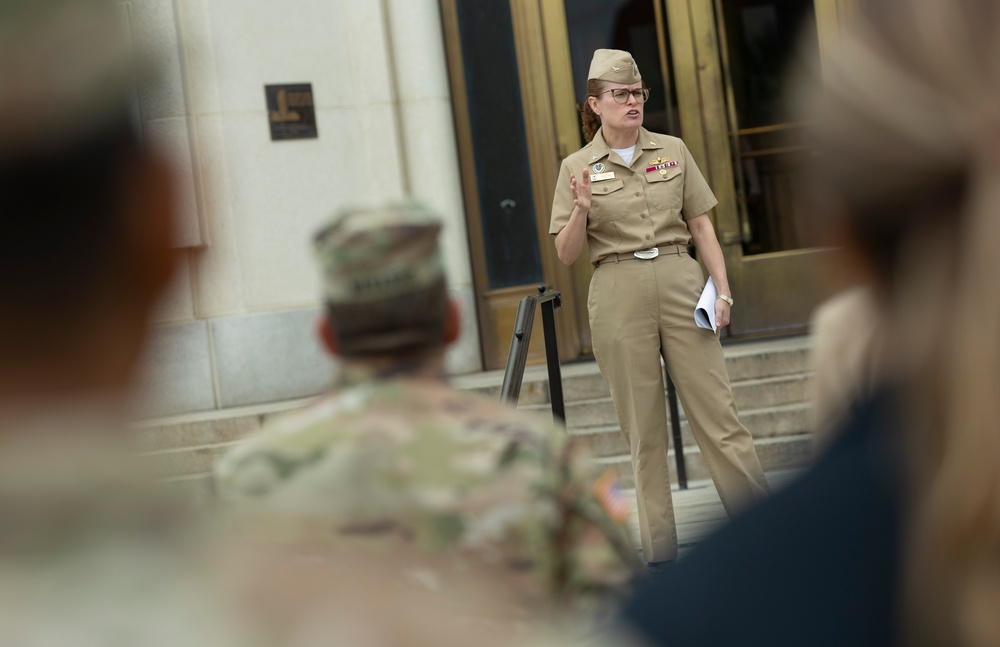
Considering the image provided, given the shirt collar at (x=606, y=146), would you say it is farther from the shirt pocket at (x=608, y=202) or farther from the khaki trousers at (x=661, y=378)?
the khaki trousers at (x=661, y=378)

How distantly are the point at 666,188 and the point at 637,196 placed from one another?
0.45ft

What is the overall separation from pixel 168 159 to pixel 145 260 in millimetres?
89

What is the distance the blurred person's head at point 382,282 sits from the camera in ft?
5.99

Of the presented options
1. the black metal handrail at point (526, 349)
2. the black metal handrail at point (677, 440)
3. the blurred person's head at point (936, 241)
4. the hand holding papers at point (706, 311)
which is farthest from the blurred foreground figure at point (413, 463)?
the black metal handrail at point (677, 440)

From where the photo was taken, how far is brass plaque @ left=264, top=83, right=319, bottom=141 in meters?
9.03

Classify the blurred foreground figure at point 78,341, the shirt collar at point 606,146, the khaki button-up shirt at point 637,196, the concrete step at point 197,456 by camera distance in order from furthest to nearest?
the concrete step at point 197,456 < the shirt collar at point 606,146 < the khaki button-up shirt at point 637,196 < the blurred foreground figure at point 78,341

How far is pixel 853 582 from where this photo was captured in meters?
0.91

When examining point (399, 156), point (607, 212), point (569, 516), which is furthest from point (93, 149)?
point (399, 156)

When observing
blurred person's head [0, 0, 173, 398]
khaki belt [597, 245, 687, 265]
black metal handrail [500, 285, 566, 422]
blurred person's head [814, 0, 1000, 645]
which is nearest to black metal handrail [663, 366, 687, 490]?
black metal handrail [500, 285, 566, 422]

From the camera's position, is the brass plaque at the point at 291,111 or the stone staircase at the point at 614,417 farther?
the brass plaque at the point at 291,111

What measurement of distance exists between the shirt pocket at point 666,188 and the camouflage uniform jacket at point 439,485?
3.82 m

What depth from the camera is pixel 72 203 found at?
36.6 inches

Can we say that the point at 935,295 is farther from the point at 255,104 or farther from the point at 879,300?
the point at 255,104

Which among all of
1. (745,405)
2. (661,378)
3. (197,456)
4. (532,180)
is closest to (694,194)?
(661,378)
